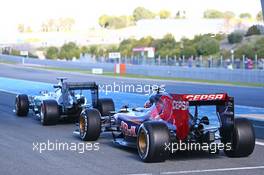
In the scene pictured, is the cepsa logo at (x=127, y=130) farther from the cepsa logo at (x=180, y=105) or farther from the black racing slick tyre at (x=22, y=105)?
the black racing slick tyre at (x=22, y=105)

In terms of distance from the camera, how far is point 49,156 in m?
10.3

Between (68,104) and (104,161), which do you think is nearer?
(104,161)

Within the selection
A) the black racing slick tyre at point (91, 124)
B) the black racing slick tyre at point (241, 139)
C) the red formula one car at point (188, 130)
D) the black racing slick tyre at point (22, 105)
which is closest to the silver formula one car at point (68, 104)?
the black racing slick tyre at point (22, 105)

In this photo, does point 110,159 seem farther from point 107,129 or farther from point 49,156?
point 107,129

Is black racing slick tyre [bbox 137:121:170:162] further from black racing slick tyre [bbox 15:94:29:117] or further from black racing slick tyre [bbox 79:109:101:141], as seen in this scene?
black racing slick tyre [bbox 15:94:29:117]

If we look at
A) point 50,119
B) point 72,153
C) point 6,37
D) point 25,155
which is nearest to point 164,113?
point 72,153

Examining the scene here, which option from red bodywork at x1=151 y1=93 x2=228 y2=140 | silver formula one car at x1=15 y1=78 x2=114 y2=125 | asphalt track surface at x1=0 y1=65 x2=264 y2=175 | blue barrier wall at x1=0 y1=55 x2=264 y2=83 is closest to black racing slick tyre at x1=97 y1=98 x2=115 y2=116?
silver formula one car at x1=15 y1=78 x2=114 y2=125

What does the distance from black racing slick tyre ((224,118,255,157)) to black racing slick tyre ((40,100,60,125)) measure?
5.97 m

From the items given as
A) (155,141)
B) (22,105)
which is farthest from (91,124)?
(22,105)

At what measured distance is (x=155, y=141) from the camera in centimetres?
930

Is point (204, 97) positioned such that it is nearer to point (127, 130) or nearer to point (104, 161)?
point (127, 130)

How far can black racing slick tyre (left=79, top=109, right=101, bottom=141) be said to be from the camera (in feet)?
38.3

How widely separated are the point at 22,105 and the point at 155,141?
29.0ft

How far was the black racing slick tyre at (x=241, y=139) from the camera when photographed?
389 inches
